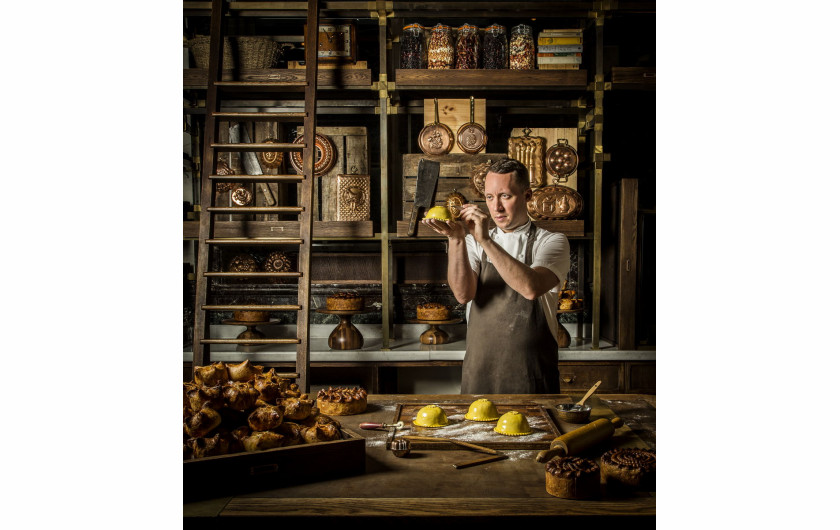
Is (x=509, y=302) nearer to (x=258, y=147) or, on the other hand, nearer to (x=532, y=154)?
(x=532, y=154)

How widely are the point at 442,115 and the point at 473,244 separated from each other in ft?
4.23

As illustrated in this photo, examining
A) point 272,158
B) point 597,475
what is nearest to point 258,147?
point 272,158

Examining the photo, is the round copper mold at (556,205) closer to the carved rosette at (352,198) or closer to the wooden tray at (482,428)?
the carved rosette at (352,198)

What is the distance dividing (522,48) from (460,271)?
1.78 metres

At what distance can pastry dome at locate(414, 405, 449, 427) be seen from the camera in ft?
6.26

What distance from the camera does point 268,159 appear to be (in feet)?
13.1

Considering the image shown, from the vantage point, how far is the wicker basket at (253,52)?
3738 mm

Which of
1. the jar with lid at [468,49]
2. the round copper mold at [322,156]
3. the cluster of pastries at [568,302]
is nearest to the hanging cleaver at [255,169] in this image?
the round copper mold at [322,156]

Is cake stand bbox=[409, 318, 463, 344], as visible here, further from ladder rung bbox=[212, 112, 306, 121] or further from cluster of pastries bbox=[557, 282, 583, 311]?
ladder rung bbox=[212, 112, 306, 121]

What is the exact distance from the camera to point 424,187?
3.83m

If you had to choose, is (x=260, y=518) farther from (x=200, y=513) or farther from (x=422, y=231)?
(x=422, y=231)

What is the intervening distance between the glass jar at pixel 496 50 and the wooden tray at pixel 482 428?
8.01 feet

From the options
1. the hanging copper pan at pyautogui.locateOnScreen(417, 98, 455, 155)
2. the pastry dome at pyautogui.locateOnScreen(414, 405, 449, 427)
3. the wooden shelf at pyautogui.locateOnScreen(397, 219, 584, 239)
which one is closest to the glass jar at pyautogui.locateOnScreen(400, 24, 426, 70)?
the hanging copper pan at pyautogui.locateOnScreen(417, 98, 455, 155)
